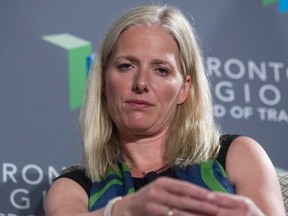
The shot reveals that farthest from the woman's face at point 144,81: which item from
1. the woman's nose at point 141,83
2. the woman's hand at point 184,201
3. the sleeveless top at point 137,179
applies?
the woman's hand at point 184,201

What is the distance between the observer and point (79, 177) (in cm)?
188

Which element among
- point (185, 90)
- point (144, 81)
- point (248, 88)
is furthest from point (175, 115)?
point (248, 88)

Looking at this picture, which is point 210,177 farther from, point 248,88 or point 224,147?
point 248,88

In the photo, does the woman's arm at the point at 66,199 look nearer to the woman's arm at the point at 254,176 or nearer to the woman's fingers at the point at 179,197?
the woman's arm at the point at 254,176

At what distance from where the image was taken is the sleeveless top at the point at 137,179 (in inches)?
69.0

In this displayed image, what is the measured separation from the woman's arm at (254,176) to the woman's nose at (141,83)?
237mm

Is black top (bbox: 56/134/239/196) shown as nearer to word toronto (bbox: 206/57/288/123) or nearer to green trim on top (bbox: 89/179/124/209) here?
green trim on top (bbox: 89/179/124/209)

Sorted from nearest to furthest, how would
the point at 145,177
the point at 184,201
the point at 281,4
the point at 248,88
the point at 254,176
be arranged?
1. the point at 184,201
2. the point at 254,176
3. the point at 145,177
4. the point at 248,88
5. the point at 281,4

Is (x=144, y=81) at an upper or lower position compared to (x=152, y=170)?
upper

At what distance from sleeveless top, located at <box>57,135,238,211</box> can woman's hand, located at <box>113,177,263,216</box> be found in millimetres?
477

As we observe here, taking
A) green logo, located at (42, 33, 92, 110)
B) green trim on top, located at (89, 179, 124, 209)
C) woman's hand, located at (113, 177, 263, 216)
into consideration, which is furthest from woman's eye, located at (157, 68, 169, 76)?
woman's hand, located at (113, 177, 263, 216)

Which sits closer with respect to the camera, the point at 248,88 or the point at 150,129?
the point at 150,129

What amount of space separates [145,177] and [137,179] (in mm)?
23

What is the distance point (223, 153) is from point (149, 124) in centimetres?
18
